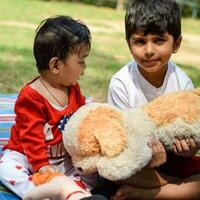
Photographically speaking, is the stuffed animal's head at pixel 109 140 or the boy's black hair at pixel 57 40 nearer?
the stuffed animal's head at pixel 109 140

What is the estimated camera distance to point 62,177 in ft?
7.56

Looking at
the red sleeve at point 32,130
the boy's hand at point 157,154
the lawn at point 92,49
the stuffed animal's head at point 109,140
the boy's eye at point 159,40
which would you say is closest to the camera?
the stuffed animal's head at point 109,140

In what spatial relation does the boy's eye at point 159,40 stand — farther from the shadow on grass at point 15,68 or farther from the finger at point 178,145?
the shadow on grass at point 15,68

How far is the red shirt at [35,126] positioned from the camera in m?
2.41

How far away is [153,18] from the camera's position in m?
2.64

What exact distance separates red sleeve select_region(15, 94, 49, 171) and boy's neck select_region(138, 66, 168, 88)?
2.08 feet

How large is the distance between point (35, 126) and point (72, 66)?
33 cm

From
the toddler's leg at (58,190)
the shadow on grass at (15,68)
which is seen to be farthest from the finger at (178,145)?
the shadow on grass at (15,68)

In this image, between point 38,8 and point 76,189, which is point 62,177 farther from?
point 38,8

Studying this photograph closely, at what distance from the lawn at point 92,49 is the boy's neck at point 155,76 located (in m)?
1.76

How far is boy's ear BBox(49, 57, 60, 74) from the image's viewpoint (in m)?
2.48

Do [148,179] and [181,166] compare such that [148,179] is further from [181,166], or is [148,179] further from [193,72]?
[193,72]

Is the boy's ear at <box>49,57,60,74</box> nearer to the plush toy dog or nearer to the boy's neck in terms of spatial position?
the plush toy dog

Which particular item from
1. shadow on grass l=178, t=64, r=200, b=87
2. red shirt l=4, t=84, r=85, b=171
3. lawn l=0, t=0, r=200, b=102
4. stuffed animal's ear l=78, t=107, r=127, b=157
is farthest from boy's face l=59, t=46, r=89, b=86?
shadow on grass l=178, t=64, r=200, b=87
